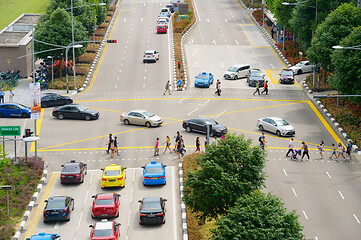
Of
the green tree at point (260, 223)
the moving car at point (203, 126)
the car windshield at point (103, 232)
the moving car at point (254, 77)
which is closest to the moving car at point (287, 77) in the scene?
the moving car at point (254, 77)

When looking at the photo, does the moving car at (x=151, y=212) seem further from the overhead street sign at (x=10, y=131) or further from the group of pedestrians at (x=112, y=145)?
the overhead street sign at (x=10, y=131)

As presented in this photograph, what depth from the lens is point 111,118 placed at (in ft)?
191

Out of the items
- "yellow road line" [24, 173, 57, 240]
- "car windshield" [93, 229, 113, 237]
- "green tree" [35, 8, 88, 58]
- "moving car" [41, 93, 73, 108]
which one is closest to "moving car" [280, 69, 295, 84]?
"moving car" [41, 93, 73, 108]

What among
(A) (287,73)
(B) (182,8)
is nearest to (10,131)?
(A) (287,73)

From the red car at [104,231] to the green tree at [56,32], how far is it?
43367 millimetres

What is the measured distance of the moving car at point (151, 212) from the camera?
117 ft

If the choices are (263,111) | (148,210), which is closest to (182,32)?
(263,111)

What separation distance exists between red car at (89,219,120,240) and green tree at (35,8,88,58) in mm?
43367

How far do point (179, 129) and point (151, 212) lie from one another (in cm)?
1903

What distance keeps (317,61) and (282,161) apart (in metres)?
20.0

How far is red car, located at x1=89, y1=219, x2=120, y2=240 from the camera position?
1291 inches

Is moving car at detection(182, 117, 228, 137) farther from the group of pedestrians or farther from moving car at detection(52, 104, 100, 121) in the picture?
moving car at detection(52, 104, 100, 121)

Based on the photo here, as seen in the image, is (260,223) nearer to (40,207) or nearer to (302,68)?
(40,207)

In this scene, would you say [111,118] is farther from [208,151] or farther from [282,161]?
[208,151]
